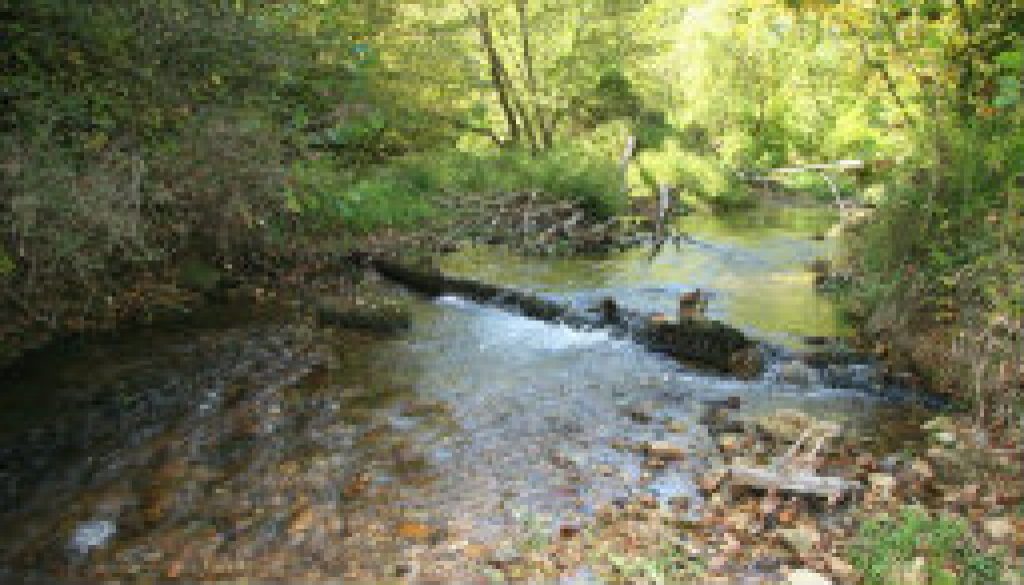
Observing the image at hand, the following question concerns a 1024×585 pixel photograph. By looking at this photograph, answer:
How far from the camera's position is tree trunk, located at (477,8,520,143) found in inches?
740

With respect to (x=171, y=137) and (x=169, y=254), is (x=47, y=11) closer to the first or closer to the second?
(x=171, y=137)

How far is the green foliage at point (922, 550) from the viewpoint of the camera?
339 centimetres

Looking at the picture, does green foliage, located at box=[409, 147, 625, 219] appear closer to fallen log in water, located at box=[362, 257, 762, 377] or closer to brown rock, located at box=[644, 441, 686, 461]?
fallen log in water, located at box=[362, 257, 762, 377]

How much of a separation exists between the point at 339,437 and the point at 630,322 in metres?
4.05

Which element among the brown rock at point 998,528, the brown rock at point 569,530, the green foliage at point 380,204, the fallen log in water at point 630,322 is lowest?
the brown rock at point 569,530

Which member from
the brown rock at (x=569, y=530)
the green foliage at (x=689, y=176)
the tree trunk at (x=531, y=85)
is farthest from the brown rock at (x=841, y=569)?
the tree trunk at (x=531, y=85)

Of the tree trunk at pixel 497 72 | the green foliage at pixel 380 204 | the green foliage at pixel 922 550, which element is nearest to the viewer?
the green foliage at pixel 922 550

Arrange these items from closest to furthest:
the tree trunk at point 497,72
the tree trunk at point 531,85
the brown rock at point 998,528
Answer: the brown rock at point 998,528 < the tree trunk at point 497,72 < the tree trunk at point 531,85

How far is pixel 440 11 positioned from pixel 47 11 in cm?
1370

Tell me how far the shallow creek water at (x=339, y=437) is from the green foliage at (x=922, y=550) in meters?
1.19

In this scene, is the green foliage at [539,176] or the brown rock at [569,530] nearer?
the brown rock at [569,530]

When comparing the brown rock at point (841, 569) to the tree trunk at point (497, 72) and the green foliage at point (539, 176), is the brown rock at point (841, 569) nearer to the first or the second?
the green foliage at point (539, 176)

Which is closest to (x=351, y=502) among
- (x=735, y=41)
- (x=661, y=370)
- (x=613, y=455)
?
(x=613, y=455)

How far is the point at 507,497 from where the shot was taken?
4.49m
